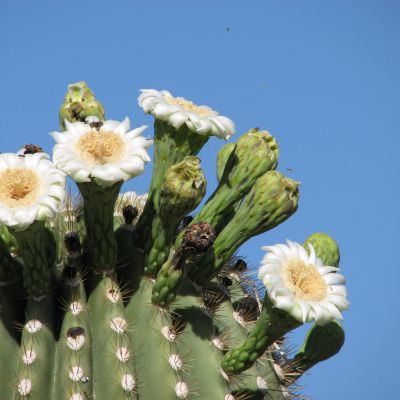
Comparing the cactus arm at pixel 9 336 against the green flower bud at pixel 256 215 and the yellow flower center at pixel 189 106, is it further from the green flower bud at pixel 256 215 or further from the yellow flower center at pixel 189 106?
the yellow flower center at pixel 189 106

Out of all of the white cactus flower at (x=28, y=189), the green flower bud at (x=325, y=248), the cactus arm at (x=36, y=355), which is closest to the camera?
the white cactus flower at (x=28, y=189)

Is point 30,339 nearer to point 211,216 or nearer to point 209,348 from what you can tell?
point 209,348

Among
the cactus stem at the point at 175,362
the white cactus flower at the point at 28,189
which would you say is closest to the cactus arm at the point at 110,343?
the cactus stem at the point at 175,362

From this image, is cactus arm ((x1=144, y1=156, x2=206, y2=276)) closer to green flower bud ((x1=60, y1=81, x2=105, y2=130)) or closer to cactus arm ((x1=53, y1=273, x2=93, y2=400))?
cactus arm ((x1=53, y1=273, x2=93, y2=400))

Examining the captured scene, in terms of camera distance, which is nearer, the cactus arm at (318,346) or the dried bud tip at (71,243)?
the dried bud tip at (71,243)

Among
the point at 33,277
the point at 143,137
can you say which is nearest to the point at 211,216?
the point at 143,137

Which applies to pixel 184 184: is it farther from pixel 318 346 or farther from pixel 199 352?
pixel 318 346
